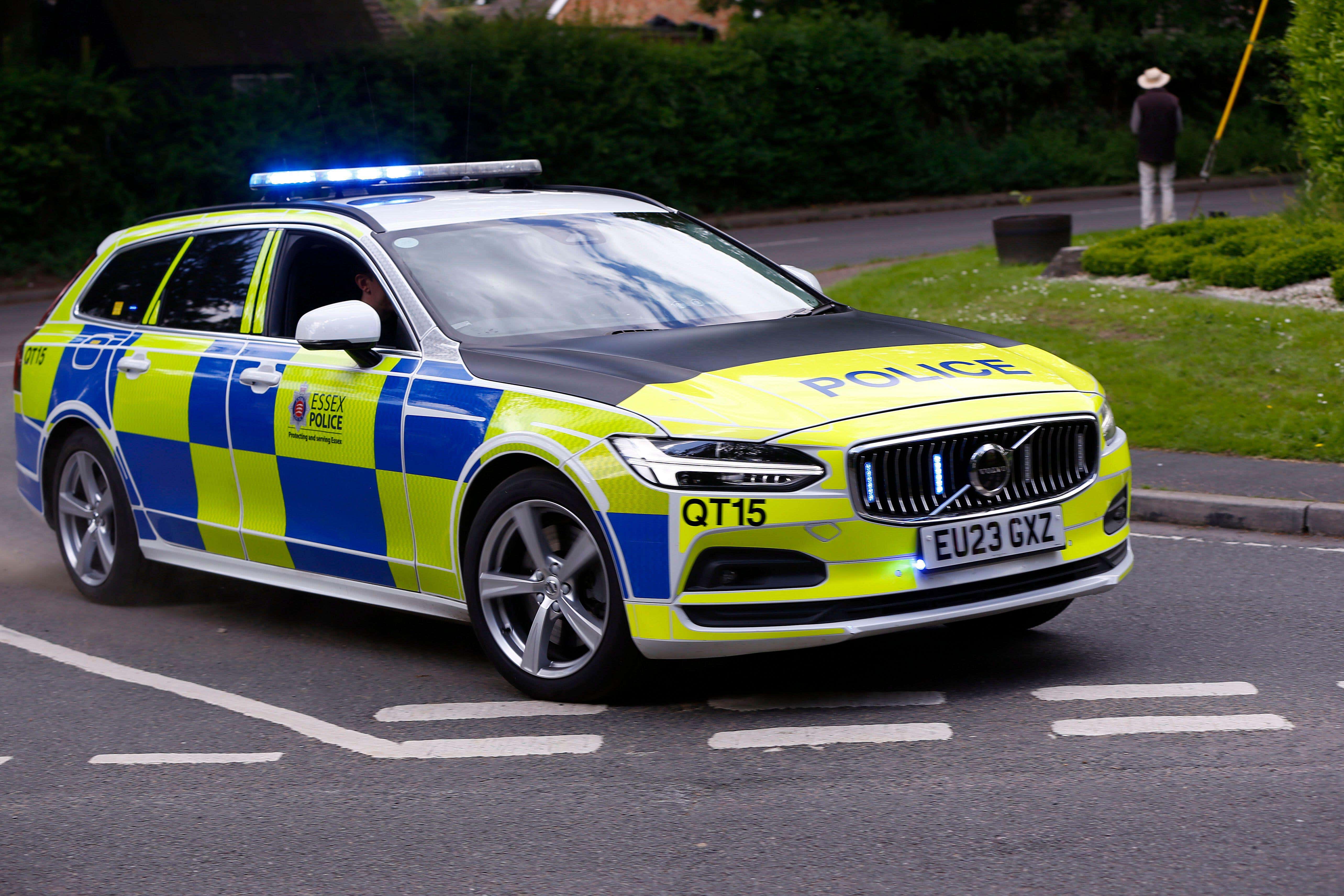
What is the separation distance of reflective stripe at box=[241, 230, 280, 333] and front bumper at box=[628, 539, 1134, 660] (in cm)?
246

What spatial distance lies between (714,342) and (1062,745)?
5.90 ft

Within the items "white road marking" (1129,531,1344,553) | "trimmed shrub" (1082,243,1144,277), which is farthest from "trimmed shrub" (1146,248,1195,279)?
"white road marking" (1129,531,1344,553)

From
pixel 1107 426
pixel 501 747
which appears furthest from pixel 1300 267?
pixel 501 747

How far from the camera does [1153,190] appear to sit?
A: 21781 millimetres

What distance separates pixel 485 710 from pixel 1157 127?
1787cm

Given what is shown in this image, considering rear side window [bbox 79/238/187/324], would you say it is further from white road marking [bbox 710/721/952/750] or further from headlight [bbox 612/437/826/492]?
white road marking [bbox 710/721/952/750]

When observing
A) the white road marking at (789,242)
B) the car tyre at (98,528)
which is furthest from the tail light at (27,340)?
the white road marking at (789,242)

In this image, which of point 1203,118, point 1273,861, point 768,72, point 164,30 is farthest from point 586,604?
point 1203,118

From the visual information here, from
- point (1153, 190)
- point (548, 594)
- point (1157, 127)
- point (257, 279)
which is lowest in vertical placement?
point (1153, 190)

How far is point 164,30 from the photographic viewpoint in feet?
121

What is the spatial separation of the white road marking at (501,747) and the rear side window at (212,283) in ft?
7.74

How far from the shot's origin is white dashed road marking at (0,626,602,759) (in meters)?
5.15

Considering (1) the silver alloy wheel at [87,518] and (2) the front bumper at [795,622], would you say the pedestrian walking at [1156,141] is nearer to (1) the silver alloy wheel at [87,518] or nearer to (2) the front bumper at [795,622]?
(1) the silver alloy wheel at [87,518]

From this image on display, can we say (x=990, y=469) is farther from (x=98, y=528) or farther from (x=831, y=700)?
(x=98, y=528)
